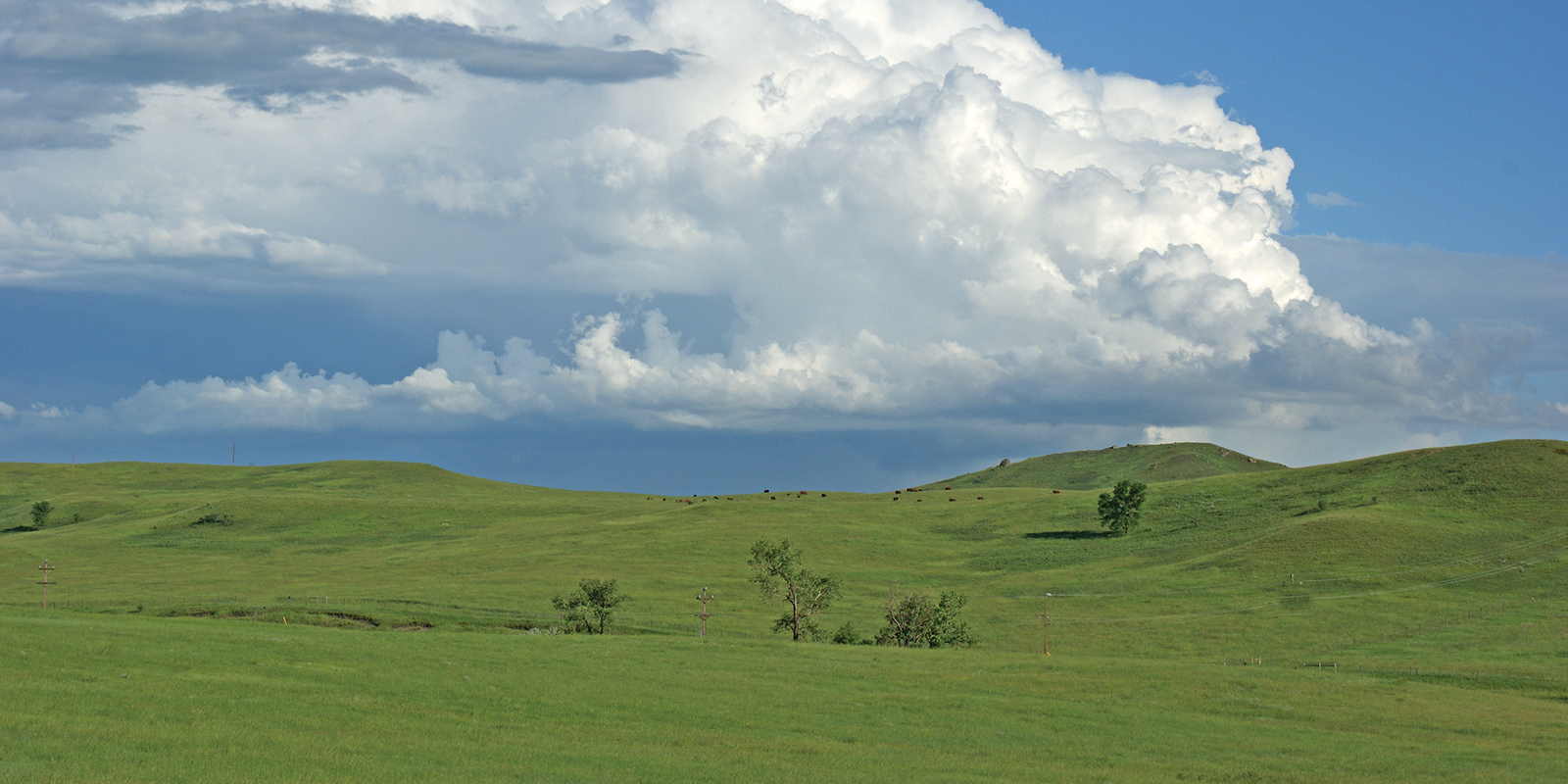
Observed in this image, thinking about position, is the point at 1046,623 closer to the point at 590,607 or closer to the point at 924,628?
the point at 924,628

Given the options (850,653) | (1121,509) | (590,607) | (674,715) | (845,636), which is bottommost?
(845,636)

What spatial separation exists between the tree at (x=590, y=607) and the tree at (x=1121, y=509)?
101466mm

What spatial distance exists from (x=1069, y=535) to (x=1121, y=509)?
30.1ft

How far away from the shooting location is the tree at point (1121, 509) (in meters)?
168

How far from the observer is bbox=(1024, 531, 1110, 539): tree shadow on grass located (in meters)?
167

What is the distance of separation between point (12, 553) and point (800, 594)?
133605 millimetres

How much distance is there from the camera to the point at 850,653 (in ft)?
232

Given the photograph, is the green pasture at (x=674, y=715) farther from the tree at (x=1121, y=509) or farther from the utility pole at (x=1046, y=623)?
the tree at (x=1121, y=509)

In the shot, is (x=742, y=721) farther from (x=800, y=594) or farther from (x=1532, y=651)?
(x=1532, y=651)

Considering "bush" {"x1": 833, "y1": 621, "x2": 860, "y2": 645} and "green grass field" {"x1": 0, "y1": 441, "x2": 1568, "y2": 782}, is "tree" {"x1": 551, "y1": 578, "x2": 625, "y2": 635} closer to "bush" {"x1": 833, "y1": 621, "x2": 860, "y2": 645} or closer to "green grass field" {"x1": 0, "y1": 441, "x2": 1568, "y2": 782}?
"green grass field" {"x1": 0, "y1": 441, "x2": 1568, "y2": 782}

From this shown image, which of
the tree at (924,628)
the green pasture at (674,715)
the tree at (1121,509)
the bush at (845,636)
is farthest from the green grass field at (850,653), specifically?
the bush at (845,636)

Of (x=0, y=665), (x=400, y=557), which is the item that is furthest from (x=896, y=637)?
(x=400, y=557)

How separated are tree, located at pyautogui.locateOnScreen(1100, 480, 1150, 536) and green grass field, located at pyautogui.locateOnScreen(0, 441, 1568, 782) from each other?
3852 mm

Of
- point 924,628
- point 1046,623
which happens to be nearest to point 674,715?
point 924,628
